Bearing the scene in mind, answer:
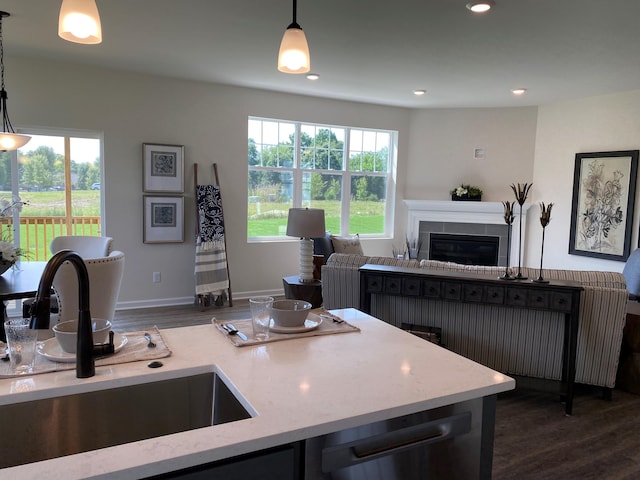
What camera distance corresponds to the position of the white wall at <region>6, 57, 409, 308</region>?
4867 millimetres

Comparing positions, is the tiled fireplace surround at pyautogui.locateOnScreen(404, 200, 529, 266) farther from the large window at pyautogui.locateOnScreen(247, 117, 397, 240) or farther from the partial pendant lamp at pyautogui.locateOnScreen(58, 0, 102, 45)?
the partial pendant lamp at pyautogui.locateOnScreen(58, 0, 102, 45)

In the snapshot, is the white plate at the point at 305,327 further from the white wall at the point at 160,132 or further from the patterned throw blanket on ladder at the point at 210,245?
the white wall at the point at 160,132

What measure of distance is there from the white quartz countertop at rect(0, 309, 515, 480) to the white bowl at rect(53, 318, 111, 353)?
100mm

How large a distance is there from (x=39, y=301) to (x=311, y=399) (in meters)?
0.70

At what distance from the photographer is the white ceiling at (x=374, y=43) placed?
3.20 metres

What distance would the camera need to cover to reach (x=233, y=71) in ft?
16.3

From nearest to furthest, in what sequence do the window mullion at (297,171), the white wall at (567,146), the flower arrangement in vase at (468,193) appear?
1. the white wall at (567,146)
2. the window mullion at (297,171)
3. the flower arrangement in vase at (468,193)

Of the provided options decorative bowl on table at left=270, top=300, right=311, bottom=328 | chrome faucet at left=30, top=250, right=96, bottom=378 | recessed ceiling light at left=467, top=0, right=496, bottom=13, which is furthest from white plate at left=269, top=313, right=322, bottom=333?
recessed ceiling light at left=467, top=0, right=496, bottom=13

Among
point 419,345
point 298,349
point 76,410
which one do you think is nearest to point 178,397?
point 76,410

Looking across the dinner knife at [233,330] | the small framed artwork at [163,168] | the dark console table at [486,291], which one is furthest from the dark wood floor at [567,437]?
the small framed artwork at [163,168]

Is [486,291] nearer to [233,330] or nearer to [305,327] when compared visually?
[305,327]

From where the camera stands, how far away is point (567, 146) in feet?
19.9

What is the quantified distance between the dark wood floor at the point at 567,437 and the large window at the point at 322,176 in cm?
390

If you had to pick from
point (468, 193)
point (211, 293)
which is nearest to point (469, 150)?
point (468, 193)
